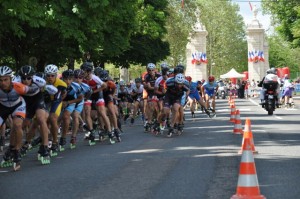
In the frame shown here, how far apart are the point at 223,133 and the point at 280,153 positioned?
598cm

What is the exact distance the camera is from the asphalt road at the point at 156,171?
28.9ft

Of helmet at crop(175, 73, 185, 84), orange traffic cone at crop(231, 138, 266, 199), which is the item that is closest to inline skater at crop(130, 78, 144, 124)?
helmet at crop(175, 73, 185, 84)

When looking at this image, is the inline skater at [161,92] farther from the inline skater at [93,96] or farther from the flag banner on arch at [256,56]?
the flag banner on arch at [256,56]

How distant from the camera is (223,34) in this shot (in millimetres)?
108312

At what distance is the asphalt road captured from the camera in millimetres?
8797

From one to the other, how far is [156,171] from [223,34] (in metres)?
98.7

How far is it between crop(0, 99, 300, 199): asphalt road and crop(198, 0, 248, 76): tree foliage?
90183 millimetres

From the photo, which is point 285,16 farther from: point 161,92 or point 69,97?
point 69,97

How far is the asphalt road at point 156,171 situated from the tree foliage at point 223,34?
90.2m

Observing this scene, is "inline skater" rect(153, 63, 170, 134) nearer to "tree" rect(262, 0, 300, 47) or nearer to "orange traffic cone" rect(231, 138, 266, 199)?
"orange traffic cone" rect(231, 138, 266, 199)

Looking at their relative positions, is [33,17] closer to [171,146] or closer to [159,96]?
[159,96]

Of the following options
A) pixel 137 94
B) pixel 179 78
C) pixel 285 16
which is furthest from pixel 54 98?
pixel 285 16

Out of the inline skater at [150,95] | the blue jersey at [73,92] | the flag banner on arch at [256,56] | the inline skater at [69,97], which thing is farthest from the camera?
the flag banner on arch at [256,56]

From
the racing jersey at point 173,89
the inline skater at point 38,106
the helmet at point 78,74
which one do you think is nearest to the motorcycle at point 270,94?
the racing jersey at point 173,89
